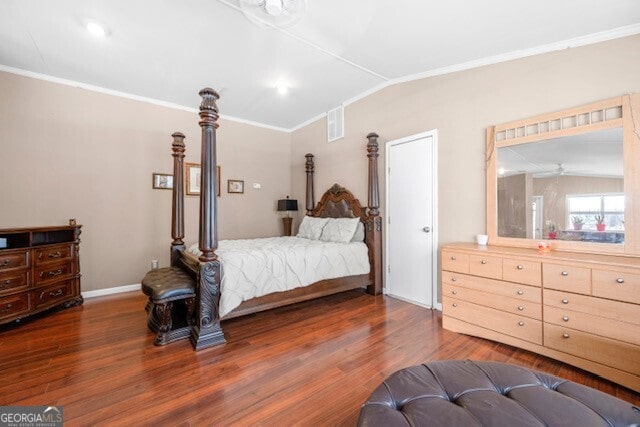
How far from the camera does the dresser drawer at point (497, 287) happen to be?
2127 mm

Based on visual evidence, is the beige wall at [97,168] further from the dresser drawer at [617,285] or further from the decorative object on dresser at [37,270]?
the dresser drawer at [617,285]

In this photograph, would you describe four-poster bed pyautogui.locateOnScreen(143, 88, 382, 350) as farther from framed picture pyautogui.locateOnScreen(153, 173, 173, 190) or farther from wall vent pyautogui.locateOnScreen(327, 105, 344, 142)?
wall vent pyautogui.locateOnScreen(327, 105, 344, 142)

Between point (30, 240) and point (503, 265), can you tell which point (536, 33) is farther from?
point (30, 240)

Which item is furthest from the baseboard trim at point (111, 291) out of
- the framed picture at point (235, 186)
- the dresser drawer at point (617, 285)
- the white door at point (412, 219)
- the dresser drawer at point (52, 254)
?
the dresser drawer at point (617, 285)

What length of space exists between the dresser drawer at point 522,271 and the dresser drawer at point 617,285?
313 millimetres

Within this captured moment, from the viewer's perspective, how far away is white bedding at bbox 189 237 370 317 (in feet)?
8.32

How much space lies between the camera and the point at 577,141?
229 cm

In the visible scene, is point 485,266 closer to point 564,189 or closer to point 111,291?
point 564,189

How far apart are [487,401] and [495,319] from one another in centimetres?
153

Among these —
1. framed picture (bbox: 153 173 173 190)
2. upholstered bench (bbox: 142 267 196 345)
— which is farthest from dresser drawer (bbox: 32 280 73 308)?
framed picture (bbox: 153 173 173 190)

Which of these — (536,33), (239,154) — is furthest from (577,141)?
(239,154)

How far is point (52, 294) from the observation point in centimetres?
302
